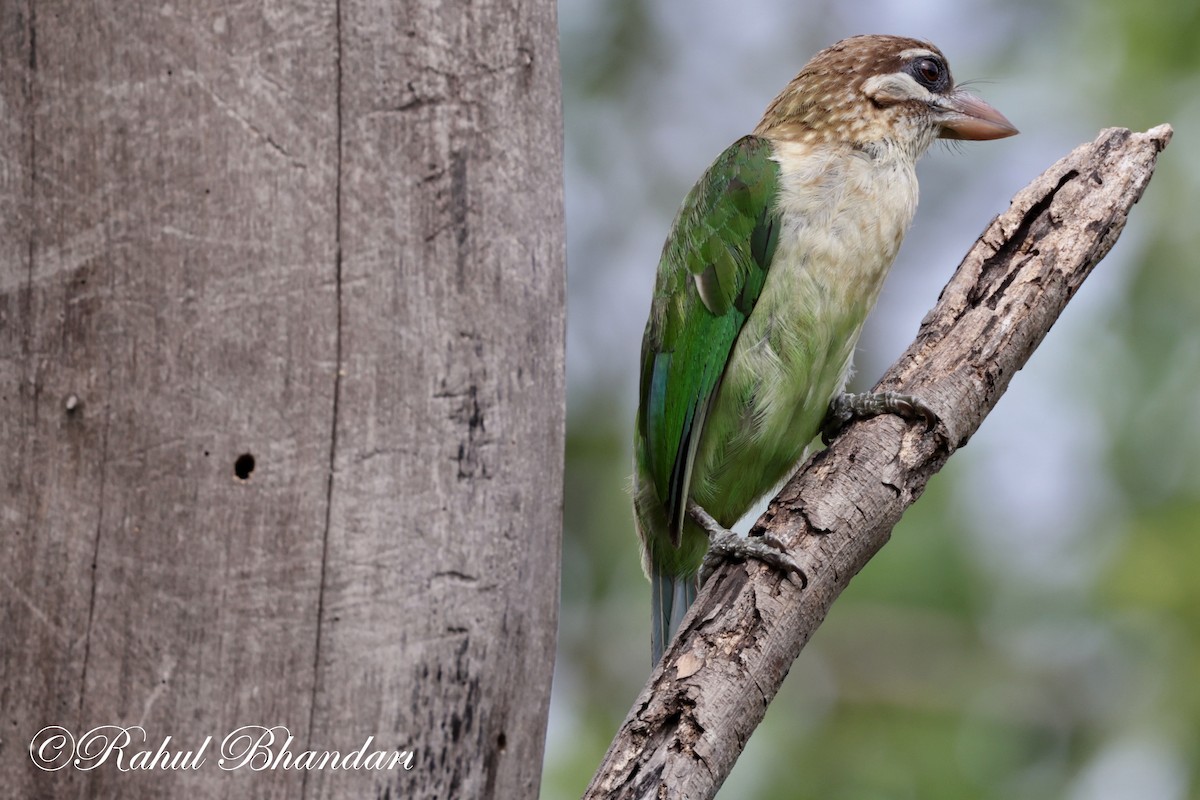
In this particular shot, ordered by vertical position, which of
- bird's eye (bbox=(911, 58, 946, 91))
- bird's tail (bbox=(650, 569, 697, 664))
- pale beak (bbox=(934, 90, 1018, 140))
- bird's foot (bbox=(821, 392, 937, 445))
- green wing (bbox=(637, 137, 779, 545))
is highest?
bird's eye (bbox=(911, 58, 946, 91))

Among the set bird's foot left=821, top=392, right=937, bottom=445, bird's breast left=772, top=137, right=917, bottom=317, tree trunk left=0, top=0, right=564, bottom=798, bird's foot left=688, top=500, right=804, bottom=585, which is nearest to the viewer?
tree trunk left=0, top=0, right=564, bottom=798

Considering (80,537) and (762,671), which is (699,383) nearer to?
(762,671)

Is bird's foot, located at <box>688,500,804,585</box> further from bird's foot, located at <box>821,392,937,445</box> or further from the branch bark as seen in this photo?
bird's foot, located at <box>821,392,937,445</box>

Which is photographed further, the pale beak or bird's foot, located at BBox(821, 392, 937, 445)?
the pale beak

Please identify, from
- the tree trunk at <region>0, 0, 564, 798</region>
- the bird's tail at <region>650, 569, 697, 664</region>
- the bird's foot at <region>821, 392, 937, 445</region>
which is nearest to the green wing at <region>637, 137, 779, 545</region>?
the bird's tail at <region>650, 569, 697, 664</region>

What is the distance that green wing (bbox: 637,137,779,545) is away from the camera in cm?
420

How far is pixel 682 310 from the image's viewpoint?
4.29 m

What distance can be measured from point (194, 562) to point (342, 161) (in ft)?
2.70

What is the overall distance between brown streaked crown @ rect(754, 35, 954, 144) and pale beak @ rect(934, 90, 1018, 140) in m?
0.10

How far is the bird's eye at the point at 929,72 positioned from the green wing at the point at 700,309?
786mm

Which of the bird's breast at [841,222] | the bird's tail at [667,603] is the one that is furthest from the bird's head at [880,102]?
the bird's tail at [667,603]

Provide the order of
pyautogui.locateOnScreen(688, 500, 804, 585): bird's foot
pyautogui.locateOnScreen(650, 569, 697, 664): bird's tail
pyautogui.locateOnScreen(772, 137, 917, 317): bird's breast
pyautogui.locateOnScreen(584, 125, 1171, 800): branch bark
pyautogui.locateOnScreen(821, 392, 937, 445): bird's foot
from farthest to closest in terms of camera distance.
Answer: pyautogui.locateOnScreen(650, 569, 697, 664): bird's tail → pyautogui.locateOnScreen(772, 137, 917, 317): bird's breast → pyautogui.locateOnScreen(821, 392, 937, 445): bird's foot → pyautogui.locateOnScreen(688, 500, 804, 585): bird's foot → pyautogui.locateOnScreen(584, 125, 1171, 800): branch bark

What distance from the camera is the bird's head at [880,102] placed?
451cm

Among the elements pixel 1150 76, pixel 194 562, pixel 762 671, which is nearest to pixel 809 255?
pixel 762 671
